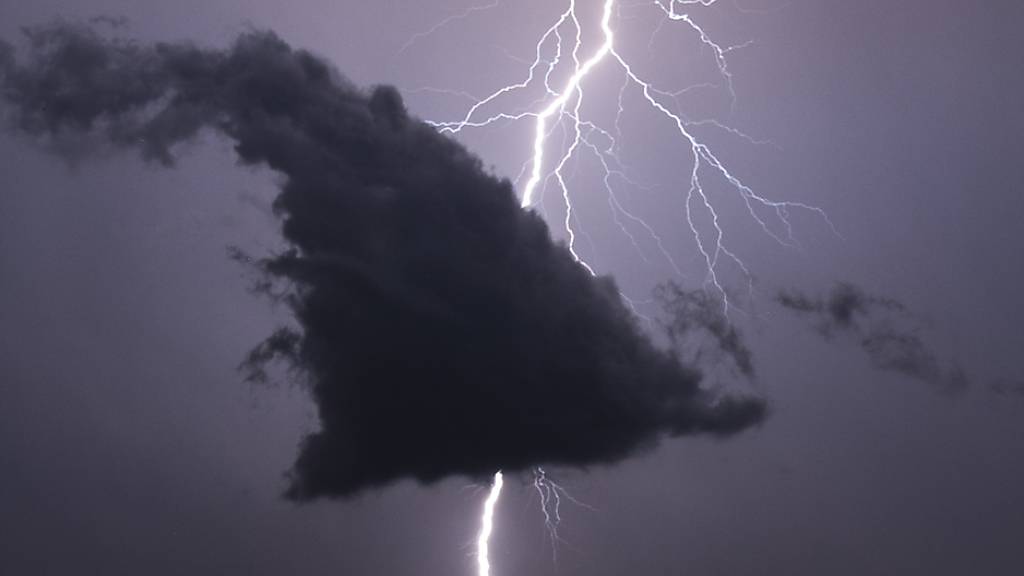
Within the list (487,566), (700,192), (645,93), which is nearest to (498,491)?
(487,566)

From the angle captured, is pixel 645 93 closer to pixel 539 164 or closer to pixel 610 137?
pixel 610 137

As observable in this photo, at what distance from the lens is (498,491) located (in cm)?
1391

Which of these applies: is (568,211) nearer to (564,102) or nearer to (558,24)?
(564,102)

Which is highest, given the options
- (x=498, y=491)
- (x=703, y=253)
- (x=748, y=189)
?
(x=748, y=189)

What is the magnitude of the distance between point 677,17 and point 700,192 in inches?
108

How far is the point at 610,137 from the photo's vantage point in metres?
13.5

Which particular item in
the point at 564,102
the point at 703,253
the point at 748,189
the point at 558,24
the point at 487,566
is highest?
the point at 558,24

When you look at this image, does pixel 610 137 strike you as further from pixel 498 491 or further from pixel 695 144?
pixel 498 491

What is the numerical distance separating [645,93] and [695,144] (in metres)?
1.12

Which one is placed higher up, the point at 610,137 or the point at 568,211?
the point at 610,137

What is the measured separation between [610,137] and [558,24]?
6.45 ft

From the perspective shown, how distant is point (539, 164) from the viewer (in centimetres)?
1354

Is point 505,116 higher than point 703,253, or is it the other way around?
point 505,116

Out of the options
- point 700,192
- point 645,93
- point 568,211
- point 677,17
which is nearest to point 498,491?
point 568,211
